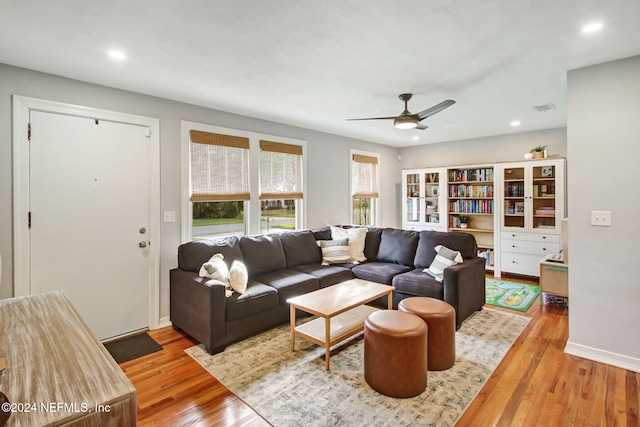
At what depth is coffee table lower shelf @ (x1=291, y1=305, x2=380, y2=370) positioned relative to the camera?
257 cm

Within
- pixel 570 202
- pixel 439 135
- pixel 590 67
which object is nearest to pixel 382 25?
pixel 590 67

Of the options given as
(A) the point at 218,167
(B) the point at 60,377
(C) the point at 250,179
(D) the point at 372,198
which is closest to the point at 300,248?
(C) the point at 250,179

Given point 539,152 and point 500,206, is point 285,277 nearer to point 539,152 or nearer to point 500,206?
point 500,206

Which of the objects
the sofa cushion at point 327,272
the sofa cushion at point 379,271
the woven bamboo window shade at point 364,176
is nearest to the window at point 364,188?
the woven bamboo window shade at point 364,176

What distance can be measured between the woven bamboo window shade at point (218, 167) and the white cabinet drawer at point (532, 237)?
13.9 feet

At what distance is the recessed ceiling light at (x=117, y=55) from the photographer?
2.40 metres

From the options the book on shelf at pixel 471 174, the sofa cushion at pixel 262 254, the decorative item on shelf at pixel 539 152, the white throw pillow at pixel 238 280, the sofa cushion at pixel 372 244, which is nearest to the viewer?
the white throw pillow at pixel 238 280

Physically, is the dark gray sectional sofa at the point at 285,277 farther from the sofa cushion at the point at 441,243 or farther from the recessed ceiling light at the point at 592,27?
the recessed ceiling light at the point at 592,27

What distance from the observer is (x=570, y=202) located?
9.18 ft

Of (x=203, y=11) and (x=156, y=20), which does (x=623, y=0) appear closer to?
(x=203, y=11)

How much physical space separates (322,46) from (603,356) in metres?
3.35

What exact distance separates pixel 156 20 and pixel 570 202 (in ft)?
11.3

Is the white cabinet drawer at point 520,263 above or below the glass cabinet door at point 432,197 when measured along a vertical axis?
below

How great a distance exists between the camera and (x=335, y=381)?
2395mm
